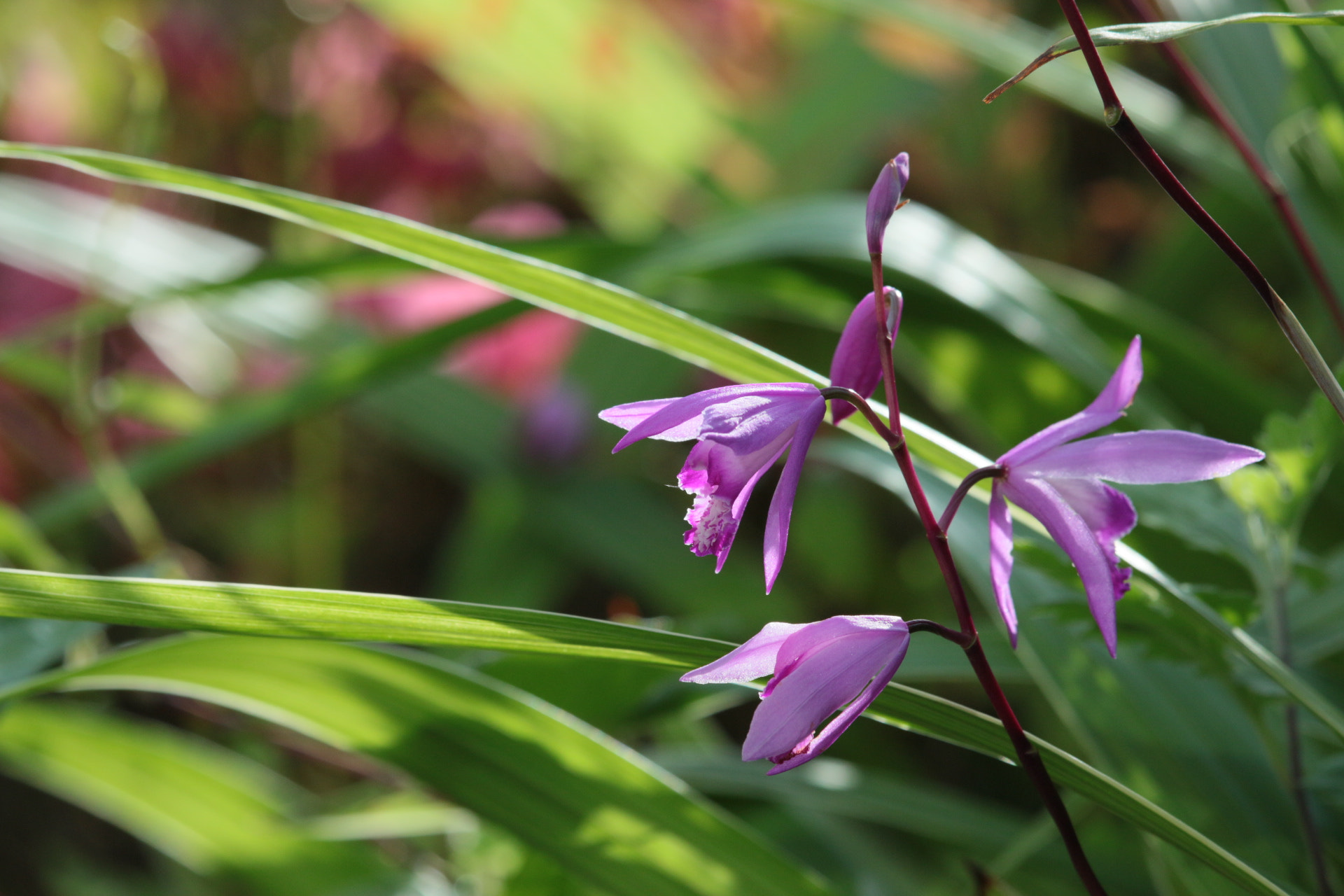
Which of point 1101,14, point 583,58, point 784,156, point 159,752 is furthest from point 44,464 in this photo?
point 1101,14

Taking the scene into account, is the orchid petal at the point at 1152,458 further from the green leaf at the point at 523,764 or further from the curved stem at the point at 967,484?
the green leaf at the point at 523,764

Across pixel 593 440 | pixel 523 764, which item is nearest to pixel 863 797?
pixel 523 764

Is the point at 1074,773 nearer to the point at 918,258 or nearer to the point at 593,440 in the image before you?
the point at 918,258

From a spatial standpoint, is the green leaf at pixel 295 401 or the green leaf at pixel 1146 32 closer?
the green leaf at pixel 1146 32

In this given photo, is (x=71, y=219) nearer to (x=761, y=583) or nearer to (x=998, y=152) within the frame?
(x=761, y=583)

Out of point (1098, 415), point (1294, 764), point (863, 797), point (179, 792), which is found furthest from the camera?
point (179, 792)

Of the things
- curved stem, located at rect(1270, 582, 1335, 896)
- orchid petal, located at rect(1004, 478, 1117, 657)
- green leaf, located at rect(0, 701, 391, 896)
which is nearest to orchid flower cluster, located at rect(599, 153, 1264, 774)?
orchid petal, located at rect(1004, 478, 1117, 657)

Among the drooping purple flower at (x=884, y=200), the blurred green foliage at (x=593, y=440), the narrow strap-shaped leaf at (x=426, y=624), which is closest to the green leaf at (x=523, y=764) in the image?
the blurred green foliage at (x=593, y=440)
